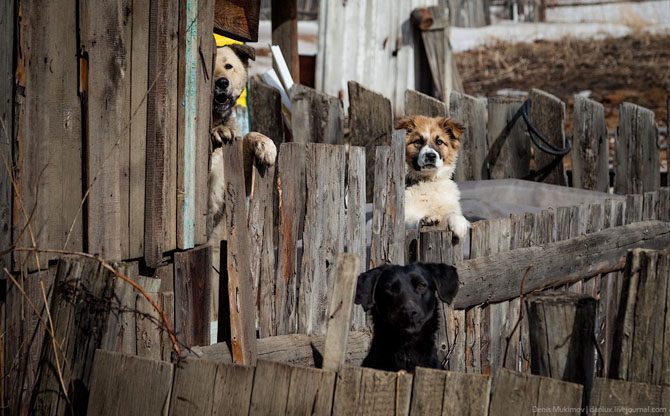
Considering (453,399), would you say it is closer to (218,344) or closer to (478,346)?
(218,344)

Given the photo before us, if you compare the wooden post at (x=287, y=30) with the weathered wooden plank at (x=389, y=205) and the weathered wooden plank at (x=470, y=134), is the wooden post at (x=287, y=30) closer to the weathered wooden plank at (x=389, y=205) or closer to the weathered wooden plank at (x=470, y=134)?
the weathered wooden plank at (x=470, y=134)

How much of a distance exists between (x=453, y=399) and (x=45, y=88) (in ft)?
6.64

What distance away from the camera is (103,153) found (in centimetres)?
398

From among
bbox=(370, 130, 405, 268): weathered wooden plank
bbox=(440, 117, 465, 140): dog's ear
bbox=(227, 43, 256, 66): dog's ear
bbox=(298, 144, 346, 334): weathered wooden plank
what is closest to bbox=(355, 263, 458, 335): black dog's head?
bbox=(298, 144, 346, 334): weathered wooden plank

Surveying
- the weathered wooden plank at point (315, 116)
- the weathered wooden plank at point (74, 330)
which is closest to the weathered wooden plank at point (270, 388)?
the weathered wooden plank at point (74, 330)

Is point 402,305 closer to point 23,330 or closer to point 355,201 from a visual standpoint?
point 355,201

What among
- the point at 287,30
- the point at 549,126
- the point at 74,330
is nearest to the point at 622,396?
the point at 74,330

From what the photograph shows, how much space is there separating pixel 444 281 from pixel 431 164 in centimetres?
263

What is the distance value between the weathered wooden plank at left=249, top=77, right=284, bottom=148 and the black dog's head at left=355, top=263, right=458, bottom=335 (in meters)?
3.38

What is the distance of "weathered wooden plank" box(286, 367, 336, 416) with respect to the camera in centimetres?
299

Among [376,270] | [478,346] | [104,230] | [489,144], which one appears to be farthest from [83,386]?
[489,144]

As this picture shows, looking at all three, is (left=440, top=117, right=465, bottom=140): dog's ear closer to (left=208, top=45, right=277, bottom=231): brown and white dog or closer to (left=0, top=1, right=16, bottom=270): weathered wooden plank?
(left=208, top=45, right=277, bottom=231): brown and white dog

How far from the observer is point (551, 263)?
6.13m

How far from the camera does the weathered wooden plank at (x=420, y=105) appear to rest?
816 centimetres
